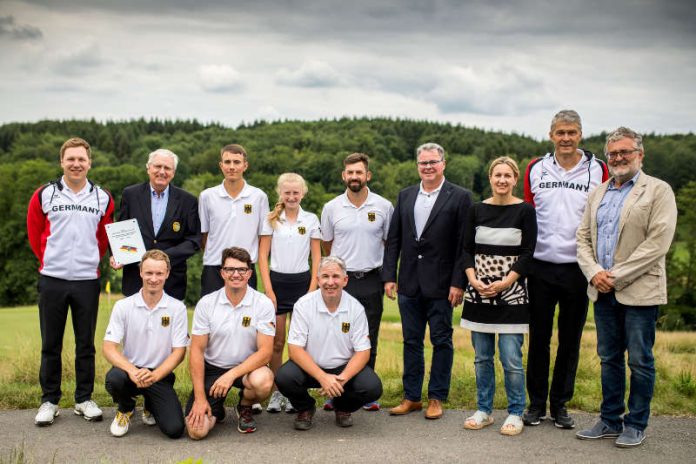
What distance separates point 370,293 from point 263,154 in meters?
74.3

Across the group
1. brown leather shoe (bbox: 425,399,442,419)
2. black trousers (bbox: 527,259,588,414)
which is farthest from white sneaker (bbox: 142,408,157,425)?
black trousers (bbox: 527,259,588,414)

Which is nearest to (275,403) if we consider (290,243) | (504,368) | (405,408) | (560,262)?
(405,408)

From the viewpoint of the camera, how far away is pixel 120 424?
21.1ft

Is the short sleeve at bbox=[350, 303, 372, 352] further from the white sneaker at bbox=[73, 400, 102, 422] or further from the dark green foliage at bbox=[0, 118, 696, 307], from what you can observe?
the dark green foliage at bbox=[0, 118, 696, 307]

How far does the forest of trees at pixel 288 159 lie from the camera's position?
1933 inches

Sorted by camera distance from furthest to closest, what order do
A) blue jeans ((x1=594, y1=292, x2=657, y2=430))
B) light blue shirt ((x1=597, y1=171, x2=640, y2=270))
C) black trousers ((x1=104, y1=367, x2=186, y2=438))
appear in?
black trousers ((x1=104, y1=367, x2=186, y2=438)) → light blue shirt ((x1=597, y1=171, x2=640, y2=270)) → blue jeans ((x1=594, y1=292, x2=657, y2=430))

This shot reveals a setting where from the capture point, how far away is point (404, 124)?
12006cm

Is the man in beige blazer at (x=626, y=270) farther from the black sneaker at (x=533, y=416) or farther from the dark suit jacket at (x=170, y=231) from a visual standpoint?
the dark suit jacket at (x=170, y=231)

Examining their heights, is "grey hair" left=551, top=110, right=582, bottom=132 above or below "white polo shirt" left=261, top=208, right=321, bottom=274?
above

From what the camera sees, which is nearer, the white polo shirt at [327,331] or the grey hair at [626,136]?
the grey hair at [626,136]

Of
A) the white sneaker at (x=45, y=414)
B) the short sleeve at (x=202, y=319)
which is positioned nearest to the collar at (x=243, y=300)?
the short sleeve at (x=202, y=319)

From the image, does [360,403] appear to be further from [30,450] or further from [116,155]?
[116,155]

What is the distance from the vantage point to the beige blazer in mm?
5938

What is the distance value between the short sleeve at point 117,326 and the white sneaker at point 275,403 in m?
1.64
